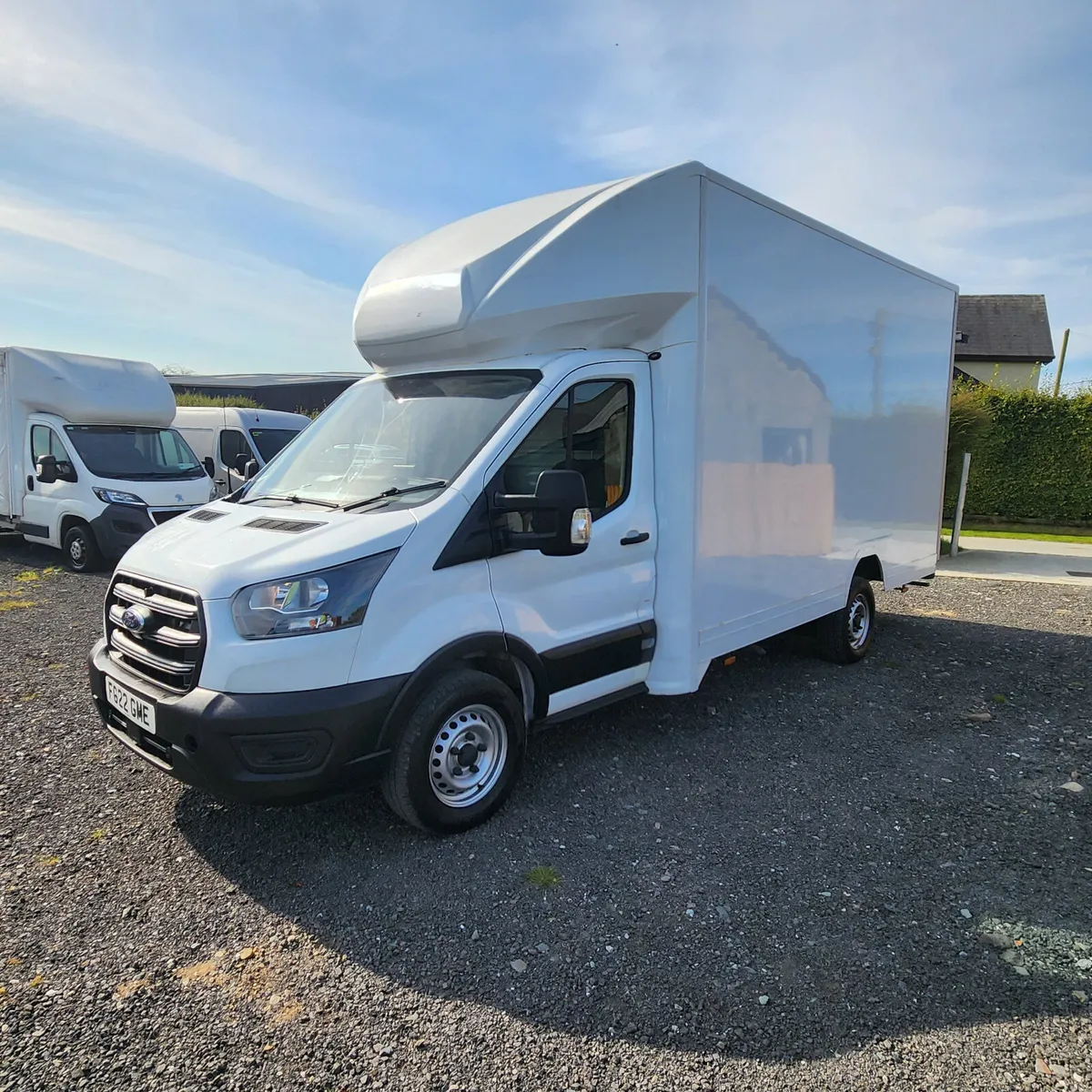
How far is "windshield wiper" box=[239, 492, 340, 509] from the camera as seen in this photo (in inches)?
150

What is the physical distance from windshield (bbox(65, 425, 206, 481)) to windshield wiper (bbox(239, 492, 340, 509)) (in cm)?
716

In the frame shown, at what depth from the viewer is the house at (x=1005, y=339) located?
3016 cm

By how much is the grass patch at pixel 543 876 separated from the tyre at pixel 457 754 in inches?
16.6

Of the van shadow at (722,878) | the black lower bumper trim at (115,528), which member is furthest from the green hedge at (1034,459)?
the black lower bumper trim at (115,528)

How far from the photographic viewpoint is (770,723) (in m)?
5.23

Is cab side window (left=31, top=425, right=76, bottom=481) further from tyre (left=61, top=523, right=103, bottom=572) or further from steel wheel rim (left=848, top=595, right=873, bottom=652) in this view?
steel wheel rim (left=848, top=595, right=873, bottom=652)

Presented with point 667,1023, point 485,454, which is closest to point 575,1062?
point 667,1023

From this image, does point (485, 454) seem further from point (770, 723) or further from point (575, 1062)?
point (770, 723)

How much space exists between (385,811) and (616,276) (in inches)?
119

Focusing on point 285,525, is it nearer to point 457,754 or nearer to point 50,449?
point 457,754

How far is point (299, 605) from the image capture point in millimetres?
3129

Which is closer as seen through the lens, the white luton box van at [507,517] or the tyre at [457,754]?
the white luton box van at [507,517]

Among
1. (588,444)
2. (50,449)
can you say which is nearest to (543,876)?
(588,444)

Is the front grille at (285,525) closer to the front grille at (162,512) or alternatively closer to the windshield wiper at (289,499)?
the windshield wiper at (289,499)
